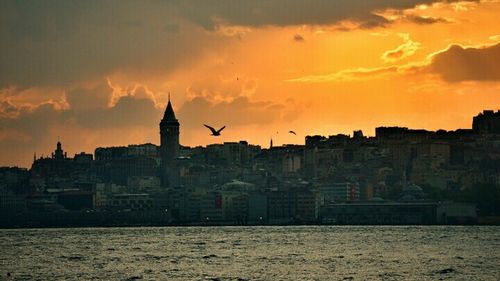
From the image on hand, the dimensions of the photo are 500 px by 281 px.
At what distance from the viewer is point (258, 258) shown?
113250 mm

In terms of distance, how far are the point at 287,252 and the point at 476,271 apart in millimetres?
27779

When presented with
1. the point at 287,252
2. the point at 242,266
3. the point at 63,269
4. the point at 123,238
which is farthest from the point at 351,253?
the point at 123,238

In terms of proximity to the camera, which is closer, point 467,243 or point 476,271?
point 476,271

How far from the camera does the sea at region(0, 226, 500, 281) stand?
313ft

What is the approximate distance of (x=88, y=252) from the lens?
415 feet

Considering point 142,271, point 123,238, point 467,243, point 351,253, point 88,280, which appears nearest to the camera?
point 88,280

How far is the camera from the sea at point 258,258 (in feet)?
313

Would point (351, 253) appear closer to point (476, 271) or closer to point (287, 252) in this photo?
point (287, 252)

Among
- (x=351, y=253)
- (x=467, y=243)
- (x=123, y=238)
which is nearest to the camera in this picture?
(x=351, y=253)

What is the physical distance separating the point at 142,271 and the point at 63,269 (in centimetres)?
589

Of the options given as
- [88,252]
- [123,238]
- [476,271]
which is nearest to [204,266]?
[476,271]

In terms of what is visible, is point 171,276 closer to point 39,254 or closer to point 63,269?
point 63,269

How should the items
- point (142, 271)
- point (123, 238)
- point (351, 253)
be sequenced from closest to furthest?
point (142, 271) < point (351, 253) < point (123, 238)

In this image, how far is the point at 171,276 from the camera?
310 ft
